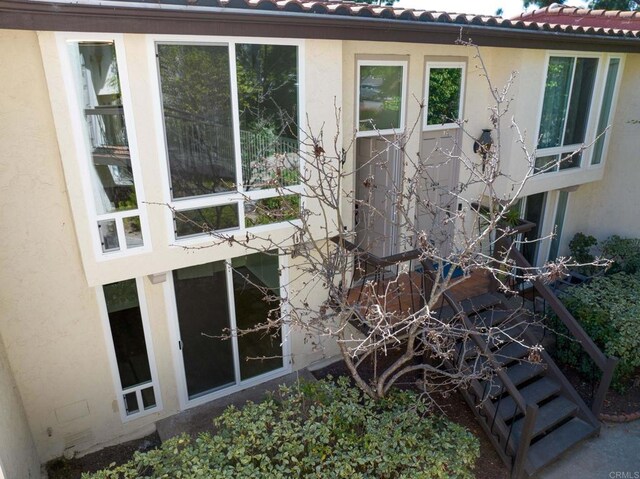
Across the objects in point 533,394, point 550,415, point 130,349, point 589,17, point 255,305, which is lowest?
point 550,415

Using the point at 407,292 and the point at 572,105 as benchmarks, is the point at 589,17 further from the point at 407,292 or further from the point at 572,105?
the point at 407,292

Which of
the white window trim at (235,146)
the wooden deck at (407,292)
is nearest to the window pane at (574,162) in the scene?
the wooden deck at (407,292)

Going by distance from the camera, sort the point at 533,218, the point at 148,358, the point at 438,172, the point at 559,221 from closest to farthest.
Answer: the point at 148,358, the point at 438,172, the point at 533,218, the point at 559,221

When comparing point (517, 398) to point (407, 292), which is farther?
point (407, 292)

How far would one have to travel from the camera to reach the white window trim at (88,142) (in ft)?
15.7

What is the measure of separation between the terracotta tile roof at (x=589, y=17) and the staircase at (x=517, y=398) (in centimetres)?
687

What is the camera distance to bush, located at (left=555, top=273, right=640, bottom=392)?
23.9 feet

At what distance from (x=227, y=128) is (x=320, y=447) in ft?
13.1

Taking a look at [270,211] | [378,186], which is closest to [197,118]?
[270,211]

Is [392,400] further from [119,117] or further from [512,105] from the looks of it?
[512,105]

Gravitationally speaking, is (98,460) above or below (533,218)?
below

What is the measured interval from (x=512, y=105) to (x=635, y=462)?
5.91 m

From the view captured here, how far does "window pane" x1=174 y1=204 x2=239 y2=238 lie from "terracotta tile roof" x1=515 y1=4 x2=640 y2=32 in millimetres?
8636

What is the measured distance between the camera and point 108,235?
5547 millimetres
